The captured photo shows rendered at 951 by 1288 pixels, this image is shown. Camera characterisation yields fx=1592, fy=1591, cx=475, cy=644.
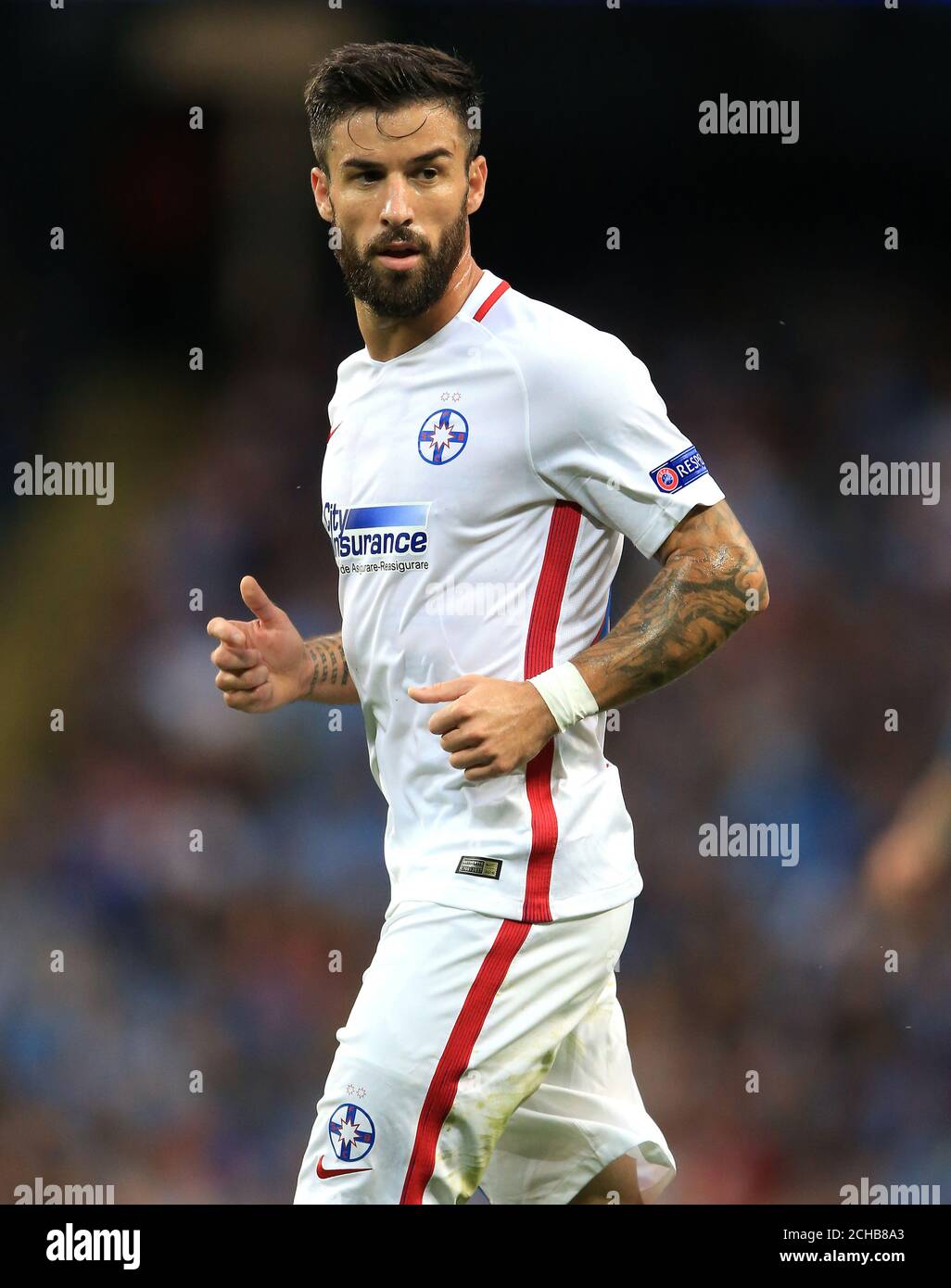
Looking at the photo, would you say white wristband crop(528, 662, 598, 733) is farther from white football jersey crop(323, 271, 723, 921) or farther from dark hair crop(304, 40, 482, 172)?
dark hair crop(304, 40, 482, 172)

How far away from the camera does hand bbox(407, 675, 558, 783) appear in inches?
104

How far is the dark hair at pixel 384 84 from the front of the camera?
2.94m

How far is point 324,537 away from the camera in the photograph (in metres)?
5.98

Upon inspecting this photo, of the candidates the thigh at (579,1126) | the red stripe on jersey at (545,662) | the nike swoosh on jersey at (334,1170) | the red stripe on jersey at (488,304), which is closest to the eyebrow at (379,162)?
the red stripe on jersey at (488,304)

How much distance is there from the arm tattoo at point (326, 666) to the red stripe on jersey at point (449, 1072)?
0.83 m

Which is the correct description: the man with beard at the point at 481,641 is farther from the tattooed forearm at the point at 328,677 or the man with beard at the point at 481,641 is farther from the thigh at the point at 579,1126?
the tattooed forearm at the point at 328,677

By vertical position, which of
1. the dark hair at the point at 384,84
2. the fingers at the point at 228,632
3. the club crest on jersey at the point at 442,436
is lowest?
the fingers at the point at 228,632

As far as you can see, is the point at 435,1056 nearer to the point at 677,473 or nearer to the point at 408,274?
the point at 677,473

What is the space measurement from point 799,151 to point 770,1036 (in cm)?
322

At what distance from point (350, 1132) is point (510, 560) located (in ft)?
3.36

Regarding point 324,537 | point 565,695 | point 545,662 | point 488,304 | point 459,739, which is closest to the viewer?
point 459,739

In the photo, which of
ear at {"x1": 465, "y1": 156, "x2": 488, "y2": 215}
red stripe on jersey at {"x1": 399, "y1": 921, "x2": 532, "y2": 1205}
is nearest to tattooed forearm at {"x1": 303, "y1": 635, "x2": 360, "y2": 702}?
red stripe on jersey at {"x1": 399, "y1": 921, "x2": 532, "y2": 1205}

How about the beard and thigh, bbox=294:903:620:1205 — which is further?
the beard

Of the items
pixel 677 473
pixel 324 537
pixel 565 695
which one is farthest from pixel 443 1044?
pixel 324 537
